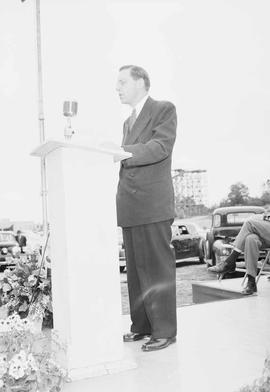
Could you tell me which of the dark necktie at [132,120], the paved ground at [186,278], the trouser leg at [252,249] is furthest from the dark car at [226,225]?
the dark necktie at [132,120]

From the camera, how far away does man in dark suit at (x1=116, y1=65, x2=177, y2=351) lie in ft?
6.61

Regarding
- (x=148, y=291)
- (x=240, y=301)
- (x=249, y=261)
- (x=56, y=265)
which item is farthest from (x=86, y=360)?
(x=249, y=261)

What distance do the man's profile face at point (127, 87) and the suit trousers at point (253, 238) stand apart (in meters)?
1.88

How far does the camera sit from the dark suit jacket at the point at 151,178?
2.02 m

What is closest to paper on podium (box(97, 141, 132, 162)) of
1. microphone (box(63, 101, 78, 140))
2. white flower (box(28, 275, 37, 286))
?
microphone (box(63, 101, 78, 140))

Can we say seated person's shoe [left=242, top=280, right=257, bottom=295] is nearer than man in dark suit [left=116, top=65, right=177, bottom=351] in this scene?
No

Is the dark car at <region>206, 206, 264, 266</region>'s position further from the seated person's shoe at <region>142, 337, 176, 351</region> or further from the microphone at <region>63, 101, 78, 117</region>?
the microphone at <region>63, 101, 78, 117</region>

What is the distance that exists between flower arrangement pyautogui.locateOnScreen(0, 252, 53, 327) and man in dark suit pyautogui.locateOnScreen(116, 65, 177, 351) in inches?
28.3

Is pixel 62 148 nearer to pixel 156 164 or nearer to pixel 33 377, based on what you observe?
pixel 156 164

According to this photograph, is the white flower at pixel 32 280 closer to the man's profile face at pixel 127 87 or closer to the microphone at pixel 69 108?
the man's profile face at pixel 127 87

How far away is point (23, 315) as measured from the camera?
2635 mm

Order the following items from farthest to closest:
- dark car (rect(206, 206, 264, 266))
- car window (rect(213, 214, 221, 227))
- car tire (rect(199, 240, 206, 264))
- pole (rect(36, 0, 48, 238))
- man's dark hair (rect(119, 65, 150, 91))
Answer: car tire (rect(199, 240, 206, 264)) → car window (rect(213, 214, 221, 227)) → dark car (rect(206, 206, 264, 266)) → pole (rect(36, 0, 48, 238)) → man's dark hair (rect(119, 65, 150, 91))

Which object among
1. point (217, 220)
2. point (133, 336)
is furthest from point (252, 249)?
point (217, 220)

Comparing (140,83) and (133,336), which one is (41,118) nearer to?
(140,83)
